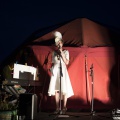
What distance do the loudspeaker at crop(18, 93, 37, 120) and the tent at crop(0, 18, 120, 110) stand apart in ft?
8.59

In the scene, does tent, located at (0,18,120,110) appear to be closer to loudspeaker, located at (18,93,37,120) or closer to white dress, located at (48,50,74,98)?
white dress, located at (48,50,74,98)

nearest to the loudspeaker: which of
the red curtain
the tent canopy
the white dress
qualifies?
the white dress

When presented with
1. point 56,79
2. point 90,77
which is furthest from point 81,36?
point 56,79

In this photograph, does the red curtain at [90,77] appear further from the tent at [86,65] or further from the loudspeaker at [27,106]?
the loudspeaker at [27,106]

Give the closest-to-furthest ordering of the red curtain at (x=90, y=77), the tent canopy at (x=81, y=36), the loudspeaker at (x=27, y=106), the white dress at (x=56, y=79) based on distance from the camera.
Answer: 1. the loudspeaker at (x=27, y=106)
2. the white dress at (x=56, y=79)
3. the red curtain at (x=90, y=77)
4. the tent canopy at (x=81, y=36)

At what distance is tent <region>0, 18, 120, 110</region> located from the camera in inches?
281

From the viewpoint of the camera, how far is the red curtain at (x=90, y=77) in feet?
23.4

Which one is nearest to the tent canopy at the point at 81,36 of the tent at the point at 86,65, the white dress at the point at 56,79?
the tent at the point at 86,65

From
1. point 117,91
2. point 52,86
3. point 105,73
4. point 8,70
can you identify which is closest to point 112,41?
point 105,73

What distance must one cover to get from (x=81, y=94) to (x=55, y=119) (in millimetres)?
2348

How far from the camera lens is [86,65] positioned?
723 centimetres

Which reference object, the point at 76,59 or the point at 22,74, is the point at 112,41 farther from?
the point at 22,74

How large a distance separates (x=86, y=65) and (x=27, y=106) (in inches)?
116

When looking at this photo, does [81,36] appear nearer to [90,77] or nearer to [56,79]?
[90,77]
